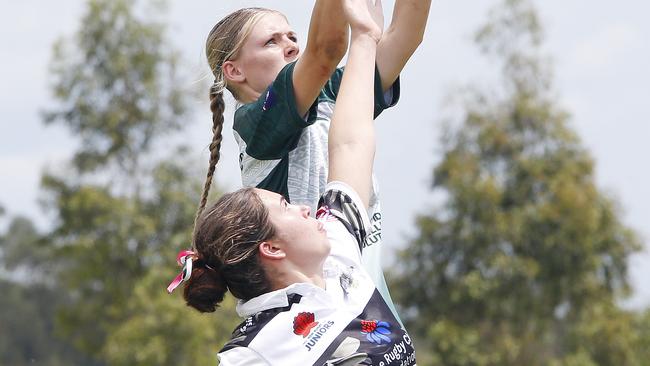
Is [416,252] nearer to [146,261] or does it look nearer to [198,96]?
[146,261]

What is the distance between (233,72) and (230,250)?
1004 millimetres

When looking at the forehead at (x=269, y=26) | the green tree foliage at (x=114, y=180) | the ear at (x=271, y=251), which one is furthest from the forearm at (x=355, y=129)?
the green tree foliage at (x=114, y=180)

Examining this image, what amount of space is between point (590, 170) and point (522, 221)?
1915 mm

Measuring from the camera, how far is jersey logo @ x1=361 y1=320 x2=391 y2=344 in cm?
367

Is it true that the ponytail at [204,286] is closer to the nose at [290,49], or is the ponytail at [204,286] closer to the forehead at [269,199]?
the forehead at [269,199]

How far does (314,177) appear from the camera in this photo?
443 centimetres

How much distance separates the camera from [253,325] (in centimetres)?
368

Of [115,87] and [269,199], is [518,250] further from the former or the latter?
[269,199]

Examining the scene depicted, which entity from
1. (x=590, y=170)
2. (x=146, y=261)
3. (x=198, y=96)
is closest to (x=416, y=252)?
(x=590, y=170)

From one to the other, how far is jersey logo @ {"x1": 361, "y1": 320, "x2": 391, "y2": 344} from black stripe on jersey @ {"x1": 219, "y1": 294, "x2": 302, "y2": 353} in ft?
0.69

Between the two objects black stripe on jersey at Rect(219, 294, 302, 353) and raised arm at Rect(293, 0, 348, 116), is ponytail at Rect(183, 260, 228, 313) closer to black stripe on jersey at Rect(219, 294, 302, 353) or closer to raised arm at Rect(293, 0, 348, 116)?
black stripe on jersey at Rect(219, 294, 302, 353)

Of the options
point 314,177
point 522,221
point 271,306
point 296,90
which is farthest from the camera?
point 522,221

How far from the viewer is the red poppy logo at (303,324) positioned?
3.64 m

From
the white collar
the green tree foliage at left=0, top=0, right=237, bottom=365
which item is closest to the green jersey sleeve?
the white collar
